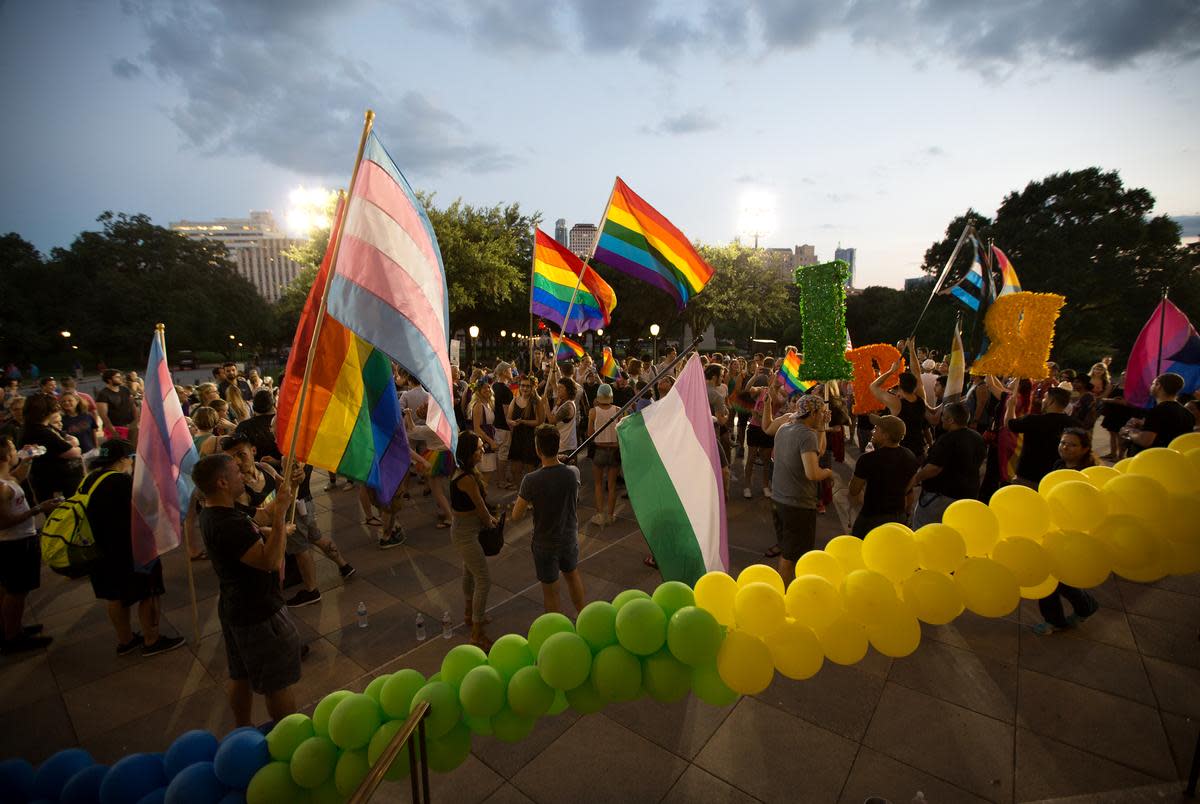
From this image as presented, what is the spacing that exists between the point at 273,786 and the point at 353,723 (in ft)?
1.21

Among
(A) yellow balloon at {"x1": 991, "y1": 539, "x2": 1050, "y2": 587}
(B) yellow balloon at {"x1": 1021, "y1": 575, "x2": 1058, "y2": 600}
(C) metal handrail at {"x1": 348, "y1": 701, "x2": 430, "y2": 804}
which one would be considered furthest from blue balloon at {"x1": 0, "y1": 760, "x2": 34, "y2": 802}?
(B) yellow balloon at {"x1": 1021, "y1": 575, "x2": 1058, "y2": 600}

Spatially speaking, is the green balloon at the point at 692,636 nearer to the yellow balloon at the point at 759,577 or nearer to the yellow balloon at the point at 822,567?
the yellow balloon at the point at 759,577

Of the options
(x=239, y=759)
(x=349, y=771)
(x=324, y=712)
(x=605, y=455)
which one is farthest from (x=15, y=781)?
(x=605, y=455)

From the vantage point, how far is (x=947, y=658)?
4.05 metres

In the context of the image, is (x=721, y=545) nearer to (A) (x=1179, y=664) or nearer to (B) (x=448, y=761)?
(B) (x=448, y=761)

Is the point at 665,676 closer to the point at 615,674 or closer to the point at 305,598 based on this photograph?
the point at 615,674

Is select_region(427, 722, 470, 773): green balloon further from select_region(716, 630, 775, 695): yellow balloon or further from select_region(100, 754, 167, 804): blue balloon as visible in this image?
select_region(716, 630, 775, 695): yellow balloon

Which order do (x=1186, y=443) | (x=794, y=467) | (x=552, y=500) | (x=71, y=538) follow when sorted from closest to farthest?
(x=1186, y=443)
(x=71, y=538)
(x=552, y=500)
(x=794, y=467)

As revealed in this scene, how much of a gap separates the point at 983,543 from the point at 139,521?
5.70 metres

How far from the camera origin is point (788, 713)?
3.50m

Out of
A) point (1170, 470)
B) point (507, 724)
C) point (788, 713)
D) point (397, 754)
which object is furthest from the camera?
point (788, 713)

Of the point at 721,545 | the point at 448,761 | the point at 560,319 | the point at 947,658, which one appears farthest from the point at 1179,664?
the point at 560,319

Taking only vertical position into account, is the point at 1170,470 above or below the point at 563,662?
above

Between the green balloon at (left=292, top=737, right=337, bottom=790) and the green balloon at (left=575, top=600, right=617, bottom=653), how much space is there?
1226 mm
